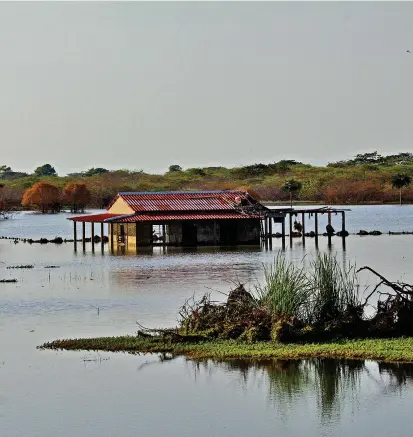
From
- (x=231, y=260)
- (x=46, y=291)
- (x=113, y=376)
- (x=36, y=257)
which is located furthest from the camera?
(x=36, y=257)

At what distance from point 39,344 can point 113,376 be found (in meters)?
4.55

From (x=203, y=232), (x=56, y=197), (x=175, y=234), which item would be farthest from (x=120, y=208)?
(x=56, y=197)

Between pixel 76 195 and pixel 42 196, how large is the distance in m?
6.78

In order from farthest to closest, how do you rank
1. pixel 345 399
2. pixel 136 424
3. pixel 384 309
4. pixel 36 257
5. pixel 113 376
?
pixel 36 257
pixel 384 309
pixel 113 376
pixel 345 399
pixel 136 424

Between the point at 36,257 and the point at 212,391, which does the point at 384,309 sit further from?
the point at 36,257

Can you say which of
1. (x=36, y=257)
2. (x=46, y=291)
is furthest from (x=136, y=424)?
(x=36, y=257)

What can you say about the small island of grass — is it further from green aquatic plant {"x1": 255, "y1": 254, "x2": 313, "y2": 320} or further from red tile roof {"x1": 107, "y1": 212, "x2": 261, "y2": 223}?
red tile roof {"x1": 107, "y1": 212, "x2": 261, "y2": 223}

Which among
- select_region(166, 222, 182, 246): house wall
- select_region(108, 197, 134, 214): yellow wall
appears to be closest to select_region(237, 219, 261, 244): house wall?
select_region(166, 222, 182, 246): house wall

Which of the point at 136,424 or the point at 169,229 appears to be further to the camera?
the point at 169,229

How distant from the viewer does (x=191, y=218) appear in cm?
6625

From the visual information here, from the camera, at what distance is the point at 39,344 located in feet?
84.2

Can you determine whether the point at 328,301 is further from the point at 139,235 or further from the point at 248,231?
the point at 248,231

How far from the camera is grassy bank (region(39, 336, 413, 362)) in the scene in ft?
73.5

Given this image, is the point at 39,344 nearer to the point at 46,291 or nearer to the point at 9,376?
the point at 9,376
